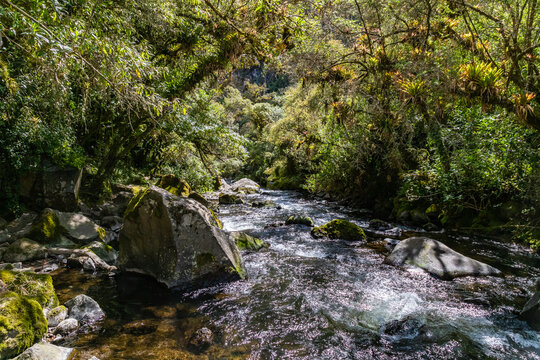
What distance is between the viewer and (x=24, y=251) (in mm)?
6238

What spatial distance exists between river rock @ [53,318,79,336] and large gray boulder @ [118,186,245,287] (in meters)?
1.69

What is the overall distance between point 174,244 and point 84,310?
169 centimetres

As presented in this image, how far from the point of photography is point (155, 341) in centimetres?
377

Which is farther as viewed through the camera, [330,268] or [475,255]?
[475,255]

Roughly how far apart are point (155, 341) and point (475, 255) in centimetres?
824

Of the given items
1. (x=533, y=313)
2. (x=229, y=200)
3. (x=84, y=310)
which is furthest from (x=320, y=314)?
(x=229, y=200)

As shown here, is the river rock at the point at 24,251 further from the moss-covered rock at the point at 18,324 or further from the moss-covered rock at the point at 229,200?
the moss-covered rock at the point at 229,200

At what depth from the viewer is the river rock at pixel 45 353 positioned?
2807 mm

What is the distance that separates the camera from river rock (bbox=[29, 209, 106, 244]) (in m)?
6.86

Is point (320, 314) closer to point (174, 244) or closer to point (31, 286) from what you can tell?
point (174, 244)

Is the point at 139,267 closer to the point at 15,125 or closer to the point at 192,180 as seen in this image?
the point at 15,125

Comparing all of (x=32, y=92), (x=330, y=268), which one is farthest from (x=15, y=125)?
(x=330, y=268)

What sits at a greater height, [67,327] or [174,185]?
[174,185]

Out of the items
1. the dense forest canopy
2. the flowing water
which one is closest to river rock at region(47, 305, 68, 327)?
the flowing water
